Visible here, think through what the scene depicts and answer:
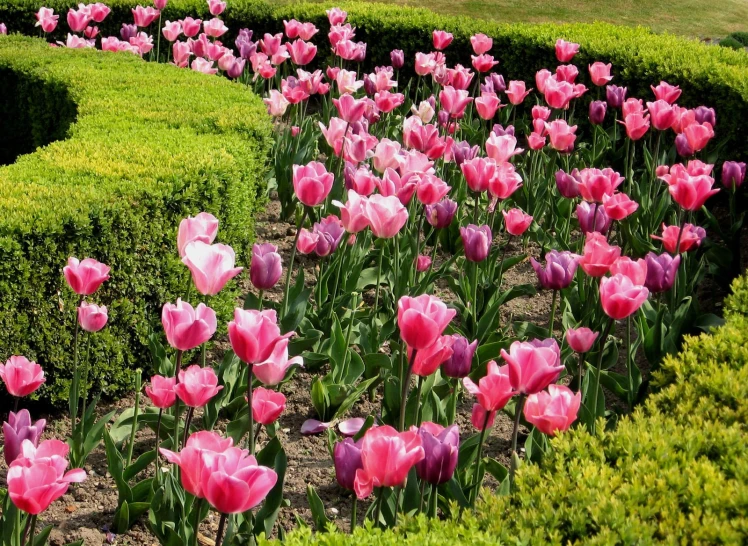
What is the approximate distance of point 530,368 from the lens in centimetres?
269

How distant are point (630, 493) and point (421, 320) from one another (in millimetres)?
737

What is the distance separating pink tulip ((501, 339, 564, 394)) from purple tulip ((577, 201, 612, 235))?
6.94 feet

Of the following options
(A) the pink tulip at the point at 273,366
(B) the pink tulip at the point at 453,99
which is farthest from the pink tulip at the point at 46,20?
(A) the pink tulip at the point at 273,366

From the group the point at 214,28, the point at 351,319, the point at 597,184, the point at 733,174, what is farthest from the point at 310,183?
the point at 214,28

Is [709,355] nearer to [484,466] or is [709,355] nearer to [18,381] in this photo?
[484,466]

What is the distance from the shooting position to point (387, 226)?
3.83m

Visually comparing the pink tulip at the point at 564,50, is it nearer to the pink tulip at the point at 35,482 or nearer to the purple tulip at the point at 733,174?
the purple tulip at the point at 733,174

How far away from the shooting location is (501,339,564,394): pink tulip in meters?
2.67

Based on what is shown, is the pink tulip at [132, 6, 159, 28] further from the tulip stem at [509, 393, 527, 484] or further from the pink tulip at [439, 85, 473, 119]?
the tulip stem at [509, 393, 527, 484]

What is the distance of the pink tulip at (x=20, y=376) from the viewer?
9.87 feet

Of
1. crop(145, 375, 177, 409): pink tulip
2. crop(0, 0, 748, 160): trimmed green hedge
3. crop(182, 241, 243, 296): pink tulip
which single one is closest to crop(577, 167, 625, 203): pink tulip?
crop(182, 241, 243, 296): pink tulip

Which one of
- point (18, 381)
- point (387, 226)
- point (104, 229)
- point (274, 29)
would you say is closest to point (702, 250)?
point (387, 226)

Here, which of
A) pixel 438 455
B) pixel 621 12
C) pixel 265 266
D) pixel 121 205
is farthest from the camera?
pixel 621 12

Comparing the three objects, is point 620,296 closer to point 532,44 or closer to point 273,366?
point 273,366
